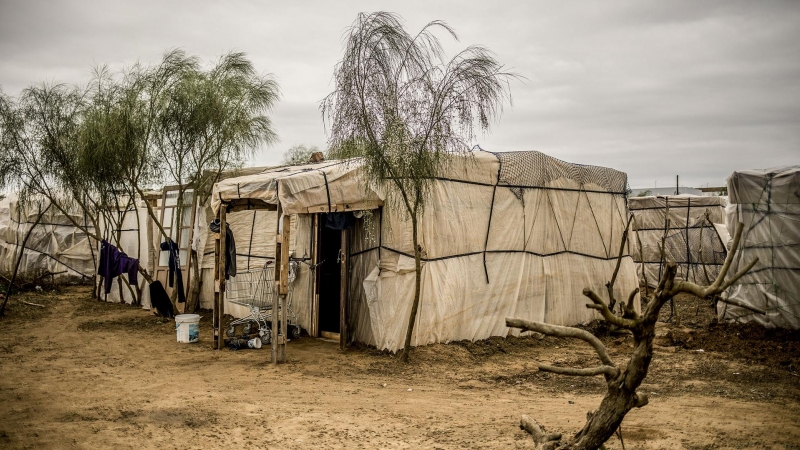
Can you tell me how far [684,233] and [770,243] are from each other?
8394 mm

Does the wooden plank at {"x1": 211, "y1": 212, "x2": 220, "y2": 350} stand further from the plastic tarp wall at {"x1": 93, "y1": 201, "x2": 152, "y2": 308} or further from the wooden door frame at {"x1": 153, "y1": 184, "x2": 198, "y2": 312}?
the plastic tarp wall at {"x1": 93, "y1": 201, "x2": 152, "y2": 308}

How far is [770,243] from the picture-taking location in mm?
9398

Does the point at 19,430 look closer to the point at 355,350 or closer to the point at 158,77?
the point at 355,350

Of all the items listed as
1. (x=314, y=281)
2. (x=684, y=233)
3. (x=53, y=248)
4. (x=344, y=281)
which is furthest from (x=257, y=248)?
(x=684, y=233)

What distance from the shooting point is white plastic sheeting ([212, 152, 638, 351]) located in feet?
27.6

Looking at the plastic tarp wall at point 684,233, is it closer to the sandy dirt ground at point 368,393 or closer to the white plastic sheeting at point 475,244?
the white plastic sheeting at point 475,244

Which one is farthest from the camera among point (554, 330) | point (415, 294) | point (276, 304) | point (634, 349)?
point (276, 304)

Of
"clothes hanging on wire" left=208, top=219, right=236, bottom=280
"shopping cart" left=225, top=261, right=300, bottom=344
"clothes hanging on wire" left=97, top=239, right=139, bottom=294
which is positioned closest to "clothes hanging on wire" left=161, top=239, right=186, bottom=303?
"clothes hanging on wire" left=97, top=239, right=139, bottom=294

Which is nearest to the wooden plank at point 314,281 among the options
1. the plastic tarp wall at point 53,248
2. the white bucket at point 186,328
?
the white bucket at point 186,328

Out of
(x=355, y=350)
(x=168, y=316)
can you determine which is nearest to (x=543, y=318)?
(x=355, y=350)

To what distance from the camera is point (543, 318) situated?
33.2ft

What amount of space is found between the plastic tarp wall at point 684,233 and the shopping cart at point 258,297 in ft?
36.2

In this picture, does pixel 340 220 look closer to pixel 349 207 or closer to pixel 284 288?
pixel 349 207

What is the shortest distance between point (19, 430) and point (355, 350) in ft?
14.8
